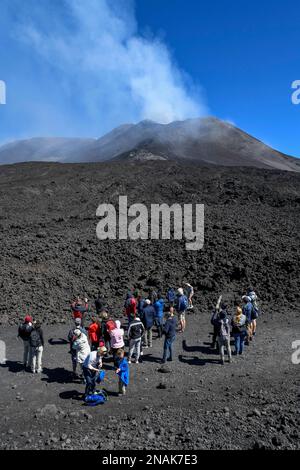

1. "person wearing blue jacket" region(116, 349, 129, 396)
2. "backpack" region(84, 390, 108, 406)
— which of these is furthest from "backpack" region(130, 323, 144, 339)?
"backpack" region(84, 390, 108, 406)

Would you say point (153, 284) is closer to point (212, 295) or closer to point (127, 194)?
point (212, 295)

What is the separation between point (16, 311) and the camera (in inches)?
602

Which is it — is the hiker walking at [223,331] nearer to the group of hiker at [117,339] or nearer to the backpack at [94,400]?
the group of hiker at [117,339]

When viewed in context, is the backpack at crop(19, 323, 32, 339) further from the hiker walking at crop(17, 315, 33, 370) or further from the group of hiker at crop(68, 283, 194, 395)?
the group of hiker at crop(68, 283, 194, 395)

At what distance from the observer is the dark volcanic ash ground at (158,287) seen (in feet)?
25.2

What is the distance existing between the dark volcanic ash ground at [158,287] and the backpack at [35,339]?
0.87 metres

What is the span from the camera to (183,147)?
222 feet

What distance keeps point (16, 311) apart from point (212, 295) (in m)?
8.31

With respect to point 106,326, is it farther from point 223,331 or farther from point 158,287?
point 158,287

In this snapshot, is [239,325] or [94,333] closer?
[94,333]

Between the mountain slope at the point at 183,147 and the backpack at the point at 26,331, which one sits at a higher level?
the mountain slope at the point at 183,147

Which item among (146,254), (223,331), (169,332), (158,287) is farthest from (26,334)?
(146,254)

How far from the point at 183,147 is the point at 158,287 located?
53.2m

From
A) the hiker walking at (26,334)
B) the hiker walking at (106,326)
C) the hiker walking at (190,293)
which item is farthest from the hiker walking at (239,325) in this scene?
the hiker walking at (26,334)
